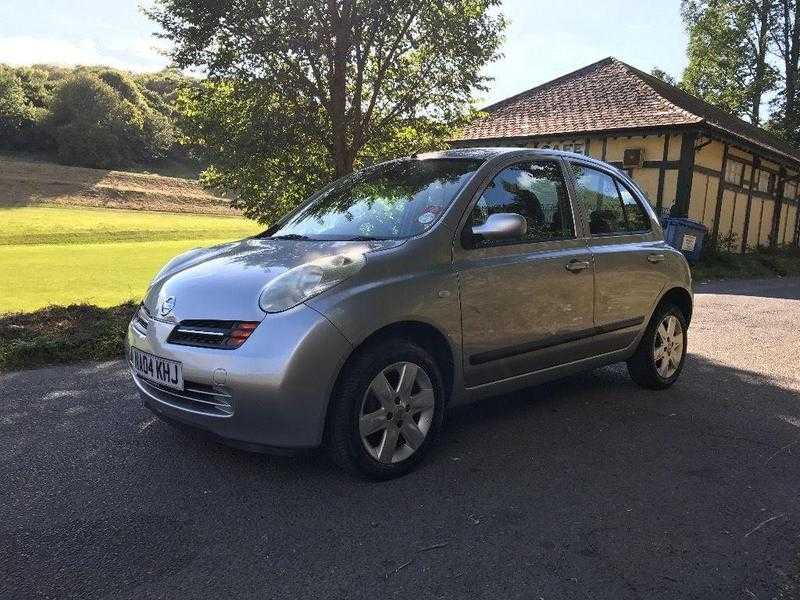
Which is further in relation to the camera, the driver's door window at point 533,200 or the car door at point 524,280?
the driver's door window at point 533,200

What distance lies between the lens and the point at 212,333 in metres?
3.01

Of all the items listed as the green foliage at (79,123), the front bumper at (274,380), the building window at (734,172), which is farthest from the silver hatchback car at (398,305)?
the green foliage at (79,123)

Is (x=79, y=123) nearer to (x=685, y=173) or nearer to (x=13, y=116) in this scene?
(x=13, y=116)

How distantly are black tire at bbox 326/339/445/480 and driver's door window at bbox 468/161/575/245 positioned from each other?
943 millimetres

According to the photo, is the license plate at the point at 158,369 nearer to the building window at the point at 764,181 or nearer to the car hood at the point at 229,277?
the car hood at the point at 229,277

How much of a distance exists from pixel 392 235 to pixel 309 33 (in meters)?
6.39

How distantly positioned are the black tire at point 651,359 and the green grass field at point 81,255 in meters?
7.10

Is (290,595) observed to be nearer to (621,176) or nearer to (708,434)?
(708,434)

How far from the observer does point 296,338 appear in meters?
2.86

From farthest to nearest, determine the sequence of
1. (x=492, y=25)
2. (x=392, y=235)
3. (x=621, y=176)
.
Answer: (x=492, y=25) → (x=621, y=176) → (x=392, y=235)

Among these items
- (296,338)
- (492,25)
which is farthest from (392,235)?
(492,25)

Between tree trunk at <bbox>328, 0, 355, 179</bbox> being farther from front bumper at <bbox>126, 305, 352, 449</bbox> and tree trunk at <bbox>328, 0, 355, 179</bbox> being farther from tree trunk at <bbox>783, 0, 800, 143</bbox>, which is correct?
tree trunk at <bbox>783, 0, 800, 143</bbox>

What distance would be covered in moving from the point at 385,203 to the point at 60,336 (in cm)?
395

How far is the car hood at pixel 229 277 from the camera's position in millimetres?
3033
